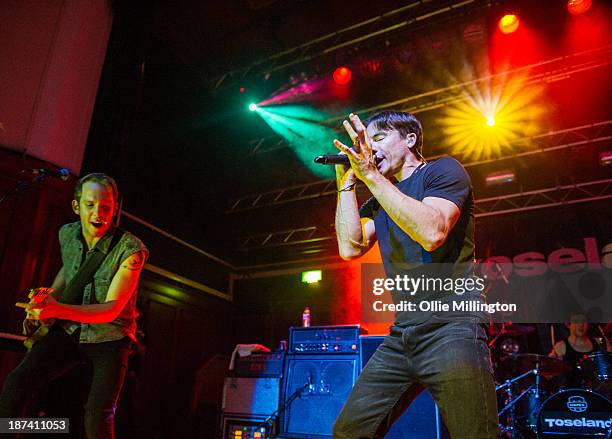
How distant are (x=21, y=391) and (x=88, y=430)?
1.14 feet

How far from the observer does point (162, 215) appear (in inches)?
294

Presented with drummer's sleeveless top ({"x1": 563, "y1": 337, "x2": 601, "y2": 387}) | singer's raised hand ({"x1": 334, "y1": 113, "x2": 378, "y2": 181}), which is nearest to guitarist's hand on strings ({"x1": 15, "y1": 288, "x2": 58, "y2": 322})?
singer's raised hand ({"x1": 334, "y1": 113, "x2": 378, "y2": 181})

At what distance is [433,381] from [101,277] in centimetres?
184

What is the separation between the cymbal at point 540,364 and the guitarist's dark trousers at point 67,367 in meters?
4.24

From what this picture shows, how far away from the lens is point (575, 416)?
455 cm

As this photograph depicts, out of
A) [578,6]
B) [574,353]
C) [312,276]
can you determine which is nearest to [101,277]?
[574,353]

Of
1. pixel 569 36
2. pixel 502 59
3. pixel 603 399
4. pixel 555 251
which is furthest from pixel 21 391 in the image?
pixel 555 251

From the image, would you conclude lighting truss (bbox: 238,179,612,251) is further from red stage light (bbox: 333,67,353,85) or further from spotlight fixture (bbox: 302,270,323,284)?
red stage light (bbox: 333,67,353,85)

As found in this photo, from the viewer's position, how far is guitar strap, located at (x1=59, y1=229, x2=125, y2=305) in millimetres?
2426

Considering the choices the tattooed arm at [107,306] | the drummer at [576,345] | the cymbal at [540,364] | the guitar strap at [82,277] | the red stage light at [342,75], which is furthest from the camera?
the red stage light at [342,75]

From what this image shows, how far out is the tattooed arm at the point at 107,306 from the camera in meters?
2.01

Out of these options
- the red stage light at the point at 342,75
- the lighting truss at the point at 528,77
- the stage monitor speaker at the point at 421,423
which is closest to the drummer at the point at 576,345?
the stage monitor speaker at the point at 421,423

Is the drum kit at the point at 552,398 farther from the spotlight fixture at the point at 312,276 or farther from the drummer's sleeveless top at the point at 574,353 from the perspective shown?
the spotlight fixture at the point at 312,276

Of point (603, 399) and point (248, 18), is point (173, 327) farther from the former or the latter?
point (603, 399)
